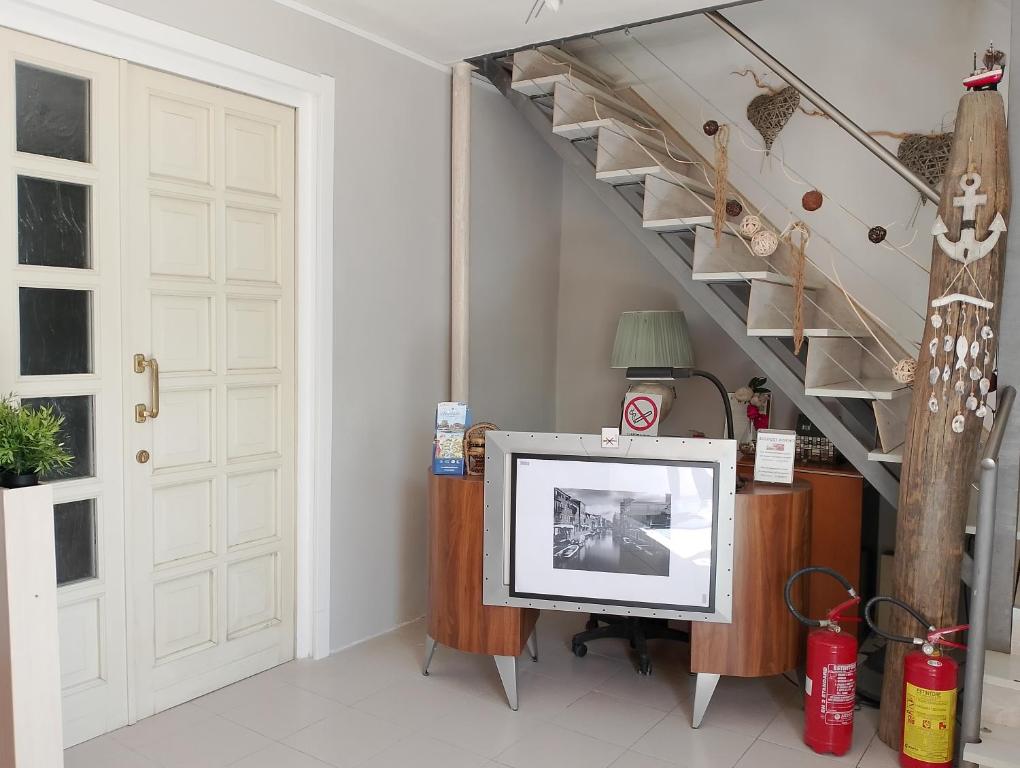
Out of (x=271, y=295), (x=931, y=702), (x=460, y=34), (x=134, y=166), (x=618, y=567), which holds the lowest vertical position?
(x=931, y=702)

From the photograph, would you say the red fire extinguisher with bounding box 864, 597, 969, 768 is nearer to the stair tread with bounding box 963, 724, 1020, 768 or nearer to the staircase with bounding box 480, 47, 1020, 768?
the stair tread with bounding box 963, 724, 1020, 768

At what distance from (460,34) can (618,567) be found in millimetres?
2215

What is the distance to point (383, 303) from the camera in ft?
11.8

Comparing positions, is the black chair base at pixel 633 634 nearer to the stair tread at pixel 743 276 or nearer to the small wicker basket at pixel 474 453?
the small wicker basket at pixel 474 453

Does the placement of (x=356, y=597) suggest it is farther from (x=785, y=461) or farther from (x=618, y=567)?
(x=785, y=461)

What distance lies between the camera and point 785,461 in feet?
9.66

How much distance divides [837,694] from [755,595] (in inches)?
15.0

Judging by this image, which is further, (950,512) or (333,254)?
(333,254)

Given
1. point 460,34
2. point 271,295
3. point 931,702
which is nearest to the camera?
point 931,702

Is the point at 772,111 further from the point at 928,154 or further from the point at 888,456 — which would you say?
the point at 888,456

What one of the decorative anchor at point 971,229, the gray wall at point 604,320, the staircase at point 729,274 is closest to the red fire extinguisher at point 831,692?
the staircase at point 729,274

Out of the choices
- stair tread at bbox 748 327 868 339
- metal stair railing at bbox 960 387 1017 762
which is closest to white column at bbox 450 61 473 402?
stair tread at bbox 748 327 868 339

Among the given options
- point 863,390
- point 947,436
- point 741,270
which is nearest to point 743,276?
point 741,270

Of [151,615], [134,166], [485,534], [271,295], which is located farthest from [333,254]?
[151,615]
